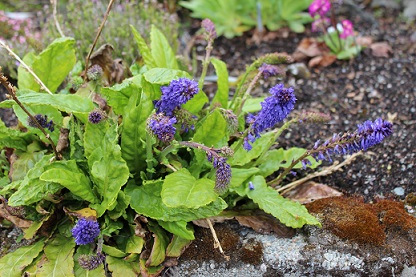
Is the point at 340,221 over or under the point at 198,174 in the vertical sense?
under

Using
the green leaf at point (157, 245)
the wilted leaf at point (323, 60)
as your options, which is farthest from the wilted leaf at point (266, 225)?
the wilted leaf at point (323, 60)

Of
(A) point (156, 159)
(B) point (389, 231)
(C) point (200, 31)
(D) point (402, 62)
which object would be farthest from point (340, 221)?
(C) point (200, 31)

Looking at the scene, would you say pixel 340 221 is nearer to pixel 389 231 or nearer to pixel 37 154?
pixel 389 231

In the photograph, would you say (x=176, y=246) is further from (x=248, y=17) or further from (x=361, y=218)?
(x=248, y=17)

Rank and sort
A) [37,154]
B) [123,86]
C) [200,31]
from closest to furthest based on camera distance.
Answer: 1. [123,86]
2. [37,154]
3. [200,31]

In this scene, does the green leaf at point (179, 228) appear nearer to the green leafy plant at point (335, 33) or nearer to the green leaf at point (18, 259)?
the green leaf at point (18, 259)

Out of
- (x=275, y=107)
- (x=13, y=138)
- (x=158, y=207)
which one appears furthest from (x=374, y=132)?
(x=13, y=138)

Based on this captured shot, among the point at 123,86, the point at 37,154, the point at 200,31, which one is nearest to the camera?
the point at 123,86
